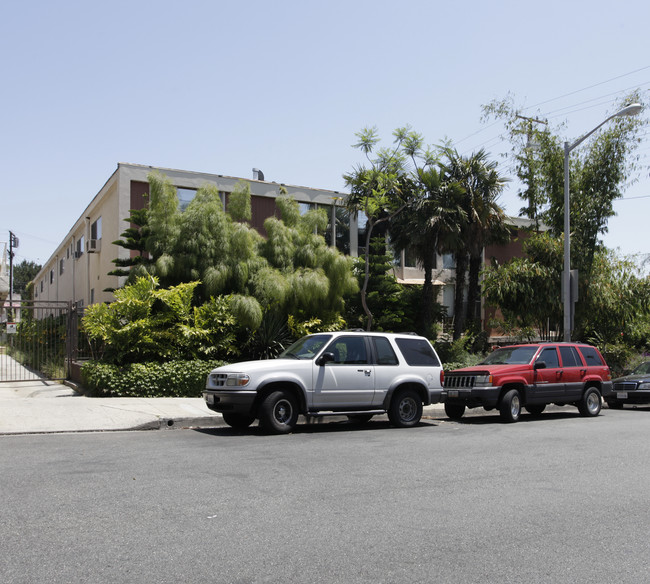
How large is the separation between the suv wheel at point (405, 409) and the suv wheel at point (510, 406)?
223cm

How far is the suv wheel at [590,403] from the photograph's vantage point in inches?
626

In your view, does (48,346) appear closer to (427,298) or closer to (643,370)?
(427,298)

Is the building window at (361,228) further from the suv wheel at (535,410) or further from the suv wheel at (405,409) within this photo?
the suv wheel at (405,409)

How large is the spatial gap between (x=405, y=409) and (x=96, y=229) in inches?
789

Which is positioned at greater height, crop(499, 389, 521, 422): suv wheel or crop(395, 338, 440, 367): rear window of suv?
crop(395, 338, 440, 367): rear window of suv

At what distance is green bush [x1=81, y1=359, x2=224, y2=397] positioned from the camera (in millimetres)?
15484

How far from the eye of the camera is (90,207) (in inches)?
1133

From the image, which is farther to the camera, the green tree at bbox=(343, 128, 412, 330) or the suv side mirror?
the green tree at bbox=(343, 128, 412, 330)

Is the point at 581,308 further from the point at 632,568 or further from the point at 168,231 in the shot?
the point at 632,568

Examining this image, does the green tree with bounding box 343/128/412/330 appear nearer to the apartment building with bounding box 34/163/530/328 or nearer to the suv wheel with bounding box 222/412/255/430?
the apartment building with bounding box 34/163/530/328

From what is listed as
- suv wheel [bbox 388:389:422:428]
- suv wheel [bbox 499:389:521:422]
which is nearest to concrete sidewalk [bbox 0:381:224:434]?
suv wheel [bbox 388:389:422:428]

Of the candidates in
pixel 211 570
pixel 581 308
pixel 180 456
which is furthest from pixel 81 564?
pixel 581 308

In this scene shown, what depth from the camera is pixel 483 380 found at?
14188mm

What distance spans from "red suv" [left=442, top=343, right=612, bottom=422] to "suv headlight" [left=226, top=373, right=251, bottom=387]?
14.9 ft
